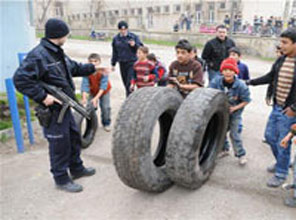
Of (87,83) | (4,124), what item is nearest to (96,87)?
(87,83)

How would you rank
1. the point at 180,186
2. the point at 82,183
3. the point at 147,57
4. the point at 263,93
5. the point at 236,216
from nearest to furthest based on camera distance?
the point at 236,216, the point at 180,186, the point at 82,183, the point at 147,57, the point at 263,93

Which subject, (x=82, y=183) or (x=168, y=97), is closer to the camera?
(x=168, y=97)

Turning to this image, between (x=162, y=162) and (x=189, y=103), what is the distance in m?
0.97

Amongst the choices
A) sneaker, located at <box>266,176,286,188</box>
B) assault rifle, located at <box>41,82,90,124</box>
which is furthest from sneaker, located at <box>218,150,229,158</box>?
assault rifle, located at <box>41,82,90,124</box>

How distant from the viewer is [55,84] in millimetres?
3387

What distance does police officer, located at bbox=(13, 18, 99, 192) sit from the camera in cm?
311

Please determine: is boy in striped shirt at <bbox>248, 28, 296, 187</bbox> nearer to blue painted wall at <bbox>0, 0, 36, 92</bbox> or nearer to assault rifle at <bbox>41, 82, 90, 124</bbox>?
assault rifle at <bbox>41, 82, 90, 124</bbox>

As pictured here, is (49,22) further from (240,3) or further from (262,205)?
(240,3)

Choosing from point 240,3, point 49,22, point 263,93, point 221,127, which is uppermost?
point 240,3

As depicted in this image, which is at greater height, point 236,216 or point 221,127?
point 221,127

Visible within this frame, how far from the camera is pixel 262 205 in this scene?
127 inches

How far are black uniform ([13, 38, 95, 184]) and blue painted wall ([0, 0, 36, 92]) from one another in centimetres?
377

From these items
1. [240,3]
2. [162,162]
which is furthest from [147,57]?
[240,3]

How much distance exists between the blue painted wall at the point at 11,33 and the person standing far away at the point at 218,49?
430 centimetres
